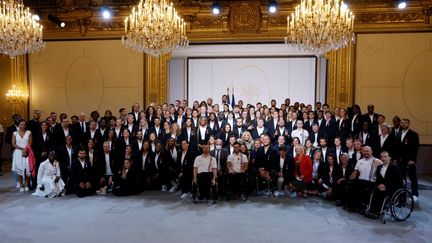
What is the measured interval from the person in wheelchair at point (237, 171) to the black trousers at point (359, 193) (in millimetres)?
1913

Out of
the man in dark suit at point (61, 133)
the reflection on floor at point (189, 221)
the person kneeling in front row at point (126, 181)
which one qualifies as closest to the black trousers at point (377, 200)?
the reflection on floor at point (189, 221)

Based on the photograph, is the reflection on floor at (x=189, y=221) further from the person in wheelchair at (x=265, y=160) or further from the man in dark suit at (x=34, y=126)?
the man in dark suit at (x=34, y=126)

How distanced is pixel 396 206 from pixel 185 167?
3816mm

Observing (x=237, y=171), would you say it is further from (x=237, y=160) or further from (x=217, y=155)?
(x=217, y=155)

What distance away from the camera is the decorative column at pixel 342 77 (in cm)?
1045

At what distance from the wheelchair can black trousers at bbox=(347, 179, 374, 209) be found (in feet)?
0.81

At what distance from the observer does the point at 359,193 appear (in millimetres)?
6566

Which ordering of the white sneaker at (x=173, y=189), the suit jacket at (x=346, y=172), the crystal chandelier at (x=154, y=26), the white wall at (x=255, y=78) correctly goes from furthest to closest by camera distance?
the white wall at (x=255, y=78), the white sneaker at (x=173, y=189), the crystal chandelier at (x=154, y=26), the suit jacket at (x=346, y=172)

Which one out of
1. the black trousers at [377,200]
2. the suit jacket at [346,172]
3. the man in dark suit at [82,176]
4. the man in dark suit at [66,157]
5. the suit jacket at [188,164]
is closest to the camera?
the black trousers at [377,200]

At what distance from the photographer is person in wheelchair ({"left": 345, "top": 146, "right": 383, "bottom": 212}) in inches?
257

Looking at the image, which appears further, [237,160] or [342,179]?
[237,160]

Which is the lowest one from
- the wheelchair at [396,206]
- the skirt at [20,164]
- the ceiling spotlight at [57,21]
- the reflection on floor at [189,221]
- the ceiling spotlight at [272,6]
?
the reflection on floor at [189,221]

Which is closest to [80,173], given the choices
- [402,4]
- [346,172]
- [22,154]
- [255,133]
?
[22,154]

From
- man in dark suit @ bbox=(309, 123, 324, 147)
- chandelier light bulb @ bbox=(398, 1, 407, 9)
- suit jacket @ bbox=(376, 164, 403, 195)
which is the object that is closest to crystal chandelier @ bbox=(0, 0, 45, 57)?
man in dark suit @ bbox=(309, 123, 324, 147)
